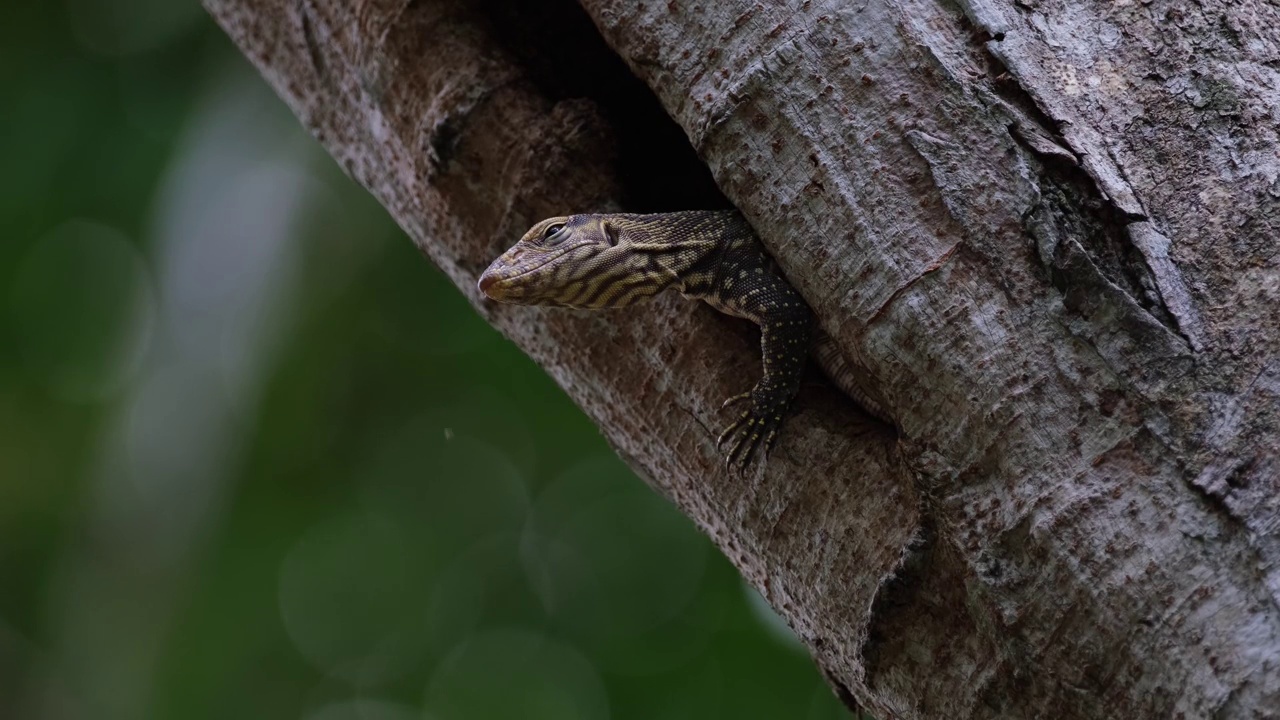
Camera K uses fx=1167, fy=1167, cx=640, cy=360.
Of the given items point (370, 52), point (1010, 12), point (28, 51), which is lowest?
point (1010, 12)

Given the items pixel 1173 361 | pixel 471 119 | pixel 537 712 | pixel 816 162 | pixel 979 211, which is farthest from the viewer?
pixel 537 712

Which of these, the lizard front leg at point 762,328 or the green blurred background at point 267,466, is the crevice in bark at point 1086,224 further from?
the green blurred background at point 267,466

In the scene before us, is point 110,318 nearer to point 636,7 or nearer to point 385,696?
point 385,696

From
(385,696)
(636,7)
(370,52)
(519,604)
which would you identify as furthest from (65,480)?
(636,7)

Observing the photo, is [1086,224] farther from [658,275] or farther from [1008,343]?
[658,275]

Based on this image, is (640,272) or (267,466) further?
(267,466)

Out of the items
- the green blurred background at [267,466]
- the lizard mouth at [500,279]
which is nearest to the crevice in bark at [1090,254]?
the lizard mouth at [500,279]

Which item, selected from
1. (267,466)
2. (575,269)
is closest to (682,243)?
(575,269)
